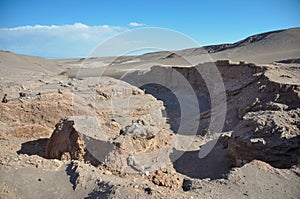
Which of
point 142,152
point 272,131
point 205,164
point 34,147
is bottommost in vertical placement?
point 205,164

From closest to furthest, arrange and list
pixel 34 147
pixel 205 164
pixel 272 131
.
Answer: pixel 272 131, pixel 205 164, pixel 34 147

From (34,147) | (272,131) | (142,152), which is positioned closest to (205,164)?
(272,131)

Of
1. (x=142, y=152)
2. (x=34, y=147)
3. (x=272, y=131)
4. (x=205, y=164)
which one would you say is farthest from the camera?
(x=34, y=147)

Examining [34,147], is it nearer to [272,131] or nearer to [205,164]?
[205,164]

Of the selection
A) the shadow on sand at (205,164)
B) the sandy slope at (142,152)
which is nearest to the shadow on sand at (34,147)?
the sandy slope at (142,152)

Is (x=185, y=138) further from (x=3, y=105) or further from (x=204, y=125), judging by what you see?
(x=3, y=105)

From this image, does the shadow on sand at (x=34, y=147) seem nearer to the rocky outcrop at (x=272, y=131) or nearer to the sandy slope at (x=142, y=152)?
the sandy slope at (x=142, y=152)

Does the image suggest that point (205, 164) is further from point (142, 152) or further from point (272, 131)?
point (142, 152)

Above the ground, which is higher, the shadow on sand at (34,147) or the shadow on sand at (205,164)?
the shadow on sand at (34,147)

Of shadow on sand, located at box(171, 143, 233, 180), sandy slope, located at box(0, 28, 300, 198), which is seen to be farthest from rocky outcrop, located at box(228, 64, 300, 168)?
shadow on sand, located at box(171, 143, 233, 180)

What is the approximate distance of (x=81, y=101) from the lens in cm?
944

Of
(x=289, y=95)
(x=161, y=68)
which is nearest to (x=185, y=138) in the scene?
(x=289, y=95)

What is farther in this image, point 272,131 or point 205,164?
point 205,164

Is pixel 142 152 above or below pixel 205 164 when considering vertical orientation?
above
